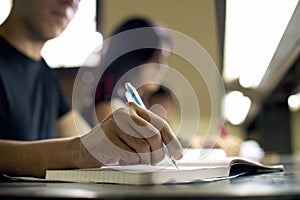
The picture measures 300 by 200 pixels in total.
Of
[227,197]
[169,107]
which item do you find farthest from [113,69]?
[227,197]

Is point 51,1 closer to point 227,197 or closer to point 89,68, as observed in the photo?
point 227,197

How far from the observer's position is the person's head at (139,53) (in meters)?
1.39

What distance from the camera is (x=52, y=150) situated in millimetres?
636

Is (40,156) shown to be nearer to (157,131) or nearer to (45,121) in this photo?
(157,131)

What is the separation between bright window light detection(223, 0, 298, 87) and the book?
1.35 feet

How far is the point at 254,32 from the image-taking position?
1272mm

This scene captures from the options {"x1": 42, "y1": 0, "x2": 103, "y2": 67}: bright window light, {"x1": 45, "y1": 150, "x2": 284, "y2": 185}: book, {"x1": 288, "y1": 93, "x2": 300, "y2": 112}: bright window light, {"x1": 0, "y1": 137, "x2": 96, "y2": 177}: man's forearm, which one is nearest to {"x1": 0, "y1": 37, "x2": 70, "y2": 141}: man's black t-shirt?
{"x1": 0, "y1": 137, "x2": 96, "y2": 177}: man's forearm

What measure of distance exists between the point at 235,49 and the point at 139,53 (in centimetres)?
38

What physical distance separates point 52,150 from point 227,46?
3.50 ft

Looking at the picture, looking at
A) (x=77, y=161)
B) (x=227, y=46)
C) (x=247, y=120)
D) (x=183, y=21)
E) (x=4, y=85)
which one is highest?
(x=183, y=21)

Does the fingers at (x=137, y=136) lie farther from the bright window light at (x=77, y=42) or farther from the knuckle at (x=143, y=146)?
the bright window light at (x=77, y=42)

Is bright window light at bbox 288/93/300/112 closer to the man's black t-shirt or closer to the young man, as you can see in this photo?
the young man

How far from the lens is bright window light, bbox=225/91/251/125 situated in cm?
266

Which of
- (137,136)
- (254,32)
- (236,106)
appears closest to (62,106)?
(254,32)
